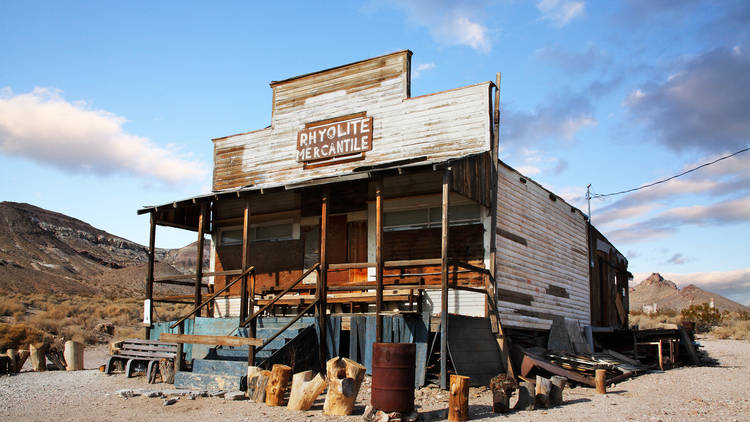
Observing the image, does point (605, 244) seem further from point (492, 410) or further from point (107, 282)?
point (107, 282)

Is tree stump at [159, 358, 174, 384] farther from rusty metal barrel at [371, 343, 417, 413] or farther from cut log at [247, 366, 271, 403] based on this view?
rusty metal barrel at [371, 343, 417, 413]

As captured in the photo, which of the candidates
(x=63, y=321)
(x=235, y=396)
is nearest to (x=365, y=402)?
(x=235, y=396)

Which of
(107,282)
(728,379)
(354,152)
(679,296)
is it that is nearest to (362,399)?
(354,152)

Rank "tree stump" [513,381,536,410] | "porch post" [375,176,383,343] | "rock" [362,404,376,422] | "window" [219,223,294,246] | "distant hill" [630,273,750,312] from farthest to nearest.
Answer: "distant hill" [630,273,750,312] → "window" [219,223,294,246] → "porch post" [375,176,383,343] → "tree stump" [513,381,536,410] → "rock" [362,404,376,422]

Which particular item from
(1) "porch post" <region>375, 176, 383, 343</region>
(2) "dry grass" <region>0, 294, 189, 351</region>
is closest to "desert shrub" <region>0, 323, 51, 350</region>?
(2) "dry grass" <region>0, 294, 189, 351</region>

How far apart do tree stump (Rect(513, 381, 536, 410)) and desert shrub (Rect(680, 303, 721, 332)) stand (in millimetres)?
28417

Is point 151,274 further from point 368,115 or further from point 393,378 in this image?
point 393,378

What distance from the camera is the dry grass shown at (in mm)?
20500

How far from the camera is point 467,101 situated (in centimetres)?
1450

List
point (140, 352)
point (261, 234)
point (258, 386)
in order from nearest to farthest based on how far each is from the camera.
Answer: point (258, 386), point (140, 352), point (261, 234)

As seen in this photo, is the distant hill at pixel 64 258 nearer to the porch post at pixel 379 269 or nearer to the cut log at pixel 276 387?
the porch post at pixel 379 269

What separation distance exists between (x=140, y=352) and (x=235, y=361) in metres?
3.45

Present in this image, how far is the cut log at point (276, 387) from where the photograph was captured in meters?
9.81

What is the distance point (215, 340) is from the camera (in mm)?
11781
